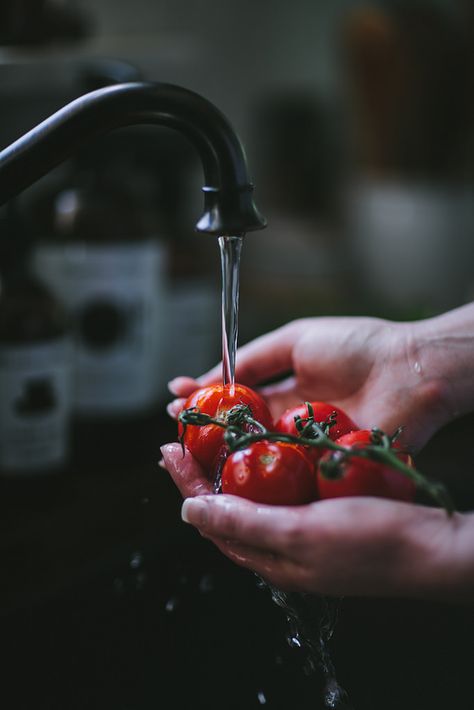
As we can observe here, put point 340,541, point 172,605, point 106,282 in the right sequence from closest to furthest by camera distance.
Result: point 340,541 < point 172,605 < point 106,282

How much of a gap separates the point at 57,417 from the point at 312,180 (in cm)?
146

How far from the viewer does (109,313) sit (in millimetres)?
1174

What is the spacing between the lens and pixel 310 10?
225cm

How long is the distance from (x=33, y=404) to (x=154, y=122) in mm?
544

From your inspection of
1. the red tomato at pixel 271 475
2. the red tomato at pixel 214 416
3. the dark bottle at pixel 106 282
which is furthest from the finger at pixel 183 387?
the dark bottle at pixel 106 282

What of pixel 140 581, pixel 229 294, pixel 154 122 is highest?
pixel 154 122

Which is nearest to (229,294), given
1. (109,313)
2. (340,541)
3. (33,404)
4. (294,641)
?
(340,541)

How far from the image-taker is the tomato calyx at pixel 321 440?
55 centimetres

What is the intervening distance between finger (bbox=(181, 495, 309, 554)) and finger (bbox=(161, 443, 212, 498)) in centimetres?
6

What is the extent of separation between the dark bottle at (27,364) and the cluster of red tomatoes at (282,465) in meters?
0.38

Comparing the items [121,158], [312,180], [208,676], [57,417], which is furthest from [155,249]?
[312,180]

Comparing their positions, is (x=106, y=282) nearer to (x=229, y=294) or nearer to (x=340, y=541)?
(x=229, y=294)

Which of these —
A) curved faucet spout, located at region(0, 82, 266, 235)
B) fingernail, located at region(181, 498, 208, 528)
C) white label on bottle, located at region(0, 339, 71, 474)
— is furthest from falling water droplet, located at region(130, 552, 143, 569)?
curved faucet spout, located at region(0, 82, 266, 235)

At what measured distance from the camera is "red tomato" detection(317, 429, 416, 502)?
22.5 inches
